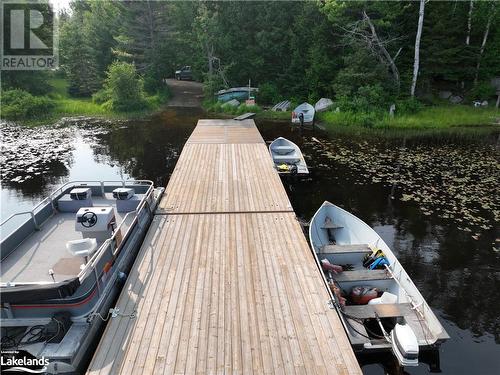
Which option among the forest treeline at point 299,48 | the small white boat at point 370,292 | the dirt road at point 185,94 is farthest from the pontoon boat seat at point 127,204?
the dirt road at point 185,94

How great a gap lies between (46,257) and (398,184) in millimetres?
16683

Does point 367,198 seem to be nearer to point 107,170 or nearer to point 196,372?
point 196,372

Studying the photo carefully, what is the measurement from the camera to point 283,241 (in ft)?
36.1

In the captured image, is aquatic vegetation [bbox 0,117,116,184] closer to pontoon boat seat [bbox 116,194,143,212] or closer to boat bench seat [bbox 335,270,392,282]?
pontoon boat seat [bbox 116,194,143,212]

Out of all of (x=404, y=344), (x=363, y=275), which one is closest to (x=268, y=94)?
(x=363, y=275)

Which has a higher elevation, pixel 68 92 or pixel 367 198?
pixel 68 92

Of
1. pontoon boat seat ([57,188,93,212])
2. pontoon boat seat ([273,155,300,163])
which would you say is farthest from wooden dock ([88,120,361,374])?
pontoon boat seat ([273,155,300,163])

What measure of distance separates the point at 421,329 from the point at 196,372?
5533 mm

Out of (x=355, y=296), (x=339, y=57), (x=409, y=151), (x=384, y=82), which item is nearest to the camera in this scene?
(x=355, y=296)

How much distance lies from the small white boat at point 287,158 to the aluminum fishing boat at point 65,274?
27.3ft

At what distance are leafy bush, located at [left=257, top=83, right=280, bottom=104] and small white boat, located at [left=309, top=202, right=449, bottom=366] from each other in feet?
92.0

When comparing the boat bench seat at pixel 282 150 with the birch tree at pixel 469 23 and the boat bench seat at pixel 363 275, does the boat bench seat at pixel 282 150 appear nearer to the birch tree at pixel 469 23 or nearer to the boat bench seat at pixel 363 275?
the boat bench seat at pixel 363 275

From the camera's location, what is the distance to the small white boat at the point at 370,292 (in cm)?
820

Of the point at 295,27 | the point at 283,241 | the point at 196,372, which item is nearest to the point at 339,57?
the point at 295,27
